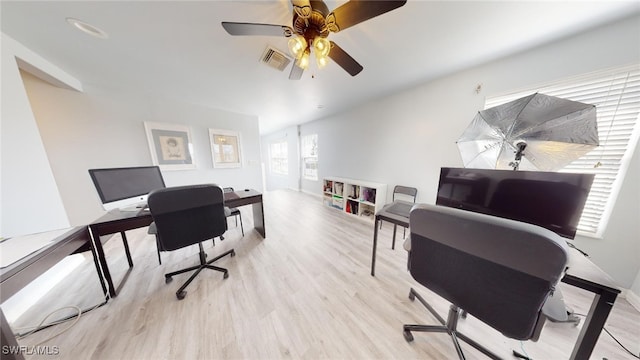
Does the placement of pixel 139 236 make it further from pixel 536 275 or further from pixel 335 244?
pixel 536 275

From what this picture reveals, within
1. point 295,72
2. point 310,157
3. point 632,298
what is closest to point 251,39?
point 295,72

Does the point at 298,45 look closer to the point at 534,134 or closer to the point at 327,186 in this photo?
the point at 534,134

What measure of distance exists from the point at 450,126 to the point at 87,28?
153 inches

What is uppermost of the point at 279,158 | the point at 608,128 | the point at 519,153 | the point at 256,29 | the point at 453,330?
the point at 256,29

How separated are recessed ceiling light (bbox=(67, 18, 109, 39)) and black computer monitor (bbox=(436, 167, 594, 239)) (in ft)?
10.6

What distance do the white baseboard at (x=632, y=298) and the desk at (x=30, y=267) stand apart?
401 cm

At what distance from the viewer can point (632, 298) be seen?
136 centimetres

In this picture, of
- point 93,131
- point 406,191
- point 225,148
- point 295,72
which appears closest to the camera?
point 295,72

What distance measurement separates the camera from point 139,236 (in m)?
2.51

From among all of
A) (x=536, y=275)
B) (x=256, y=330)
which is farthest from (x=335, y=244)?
(x=536, y=275)

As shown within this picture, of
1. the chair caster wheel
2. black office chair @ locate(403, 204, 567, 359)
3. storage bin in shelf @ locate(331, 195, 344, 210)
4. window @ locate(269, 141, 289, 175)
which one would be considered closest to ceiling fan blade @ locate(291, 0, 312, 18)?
black office chair @ locate(403, 204, 567, 359)

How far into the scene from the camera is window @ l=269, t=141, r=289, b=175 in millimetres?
5410

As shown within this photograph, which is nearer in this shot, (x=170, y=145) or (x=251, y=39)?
(x=251, y=39)

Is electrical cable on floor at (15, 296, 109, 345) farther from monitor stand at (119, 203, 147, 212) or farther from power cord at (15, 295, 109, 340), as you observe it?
monitor stand at (119, 203, 147, 212)
